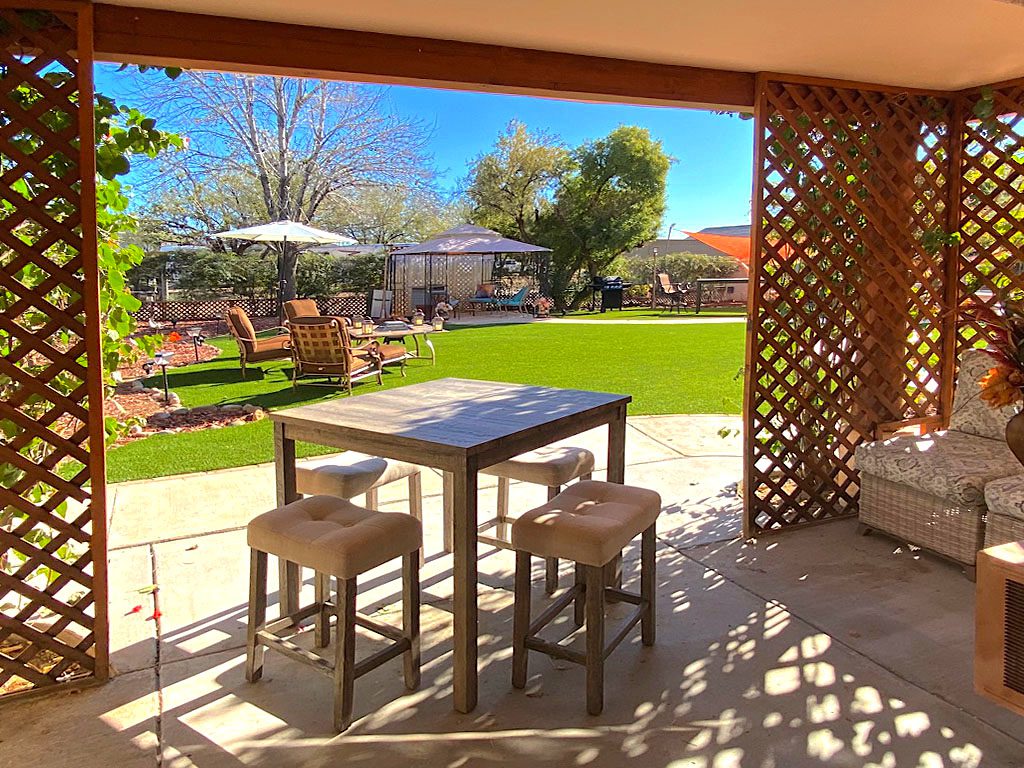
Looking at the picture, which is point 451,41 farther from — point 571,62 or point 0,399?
point 0,399

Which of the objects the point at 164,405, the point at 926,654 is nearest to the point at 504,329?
the point at 164,405

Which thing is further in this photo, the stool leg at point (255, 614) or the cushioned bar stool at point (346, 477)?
the cushioned bar stool at point (346, 477)

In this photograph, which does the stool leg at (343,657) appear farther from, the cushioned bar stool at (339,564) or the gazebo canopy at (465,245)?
the gazebo canopy at (465,245)

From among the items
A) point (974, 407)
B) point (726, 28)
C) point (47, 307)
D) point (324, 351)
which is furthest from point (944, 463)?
point (324, 351)

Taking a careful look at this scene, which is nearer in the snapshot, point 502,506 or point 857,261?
point 502,506

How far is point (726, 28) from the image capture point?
285 centimetres

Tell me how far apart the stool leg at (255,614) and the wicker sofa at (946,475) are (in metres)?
2.84

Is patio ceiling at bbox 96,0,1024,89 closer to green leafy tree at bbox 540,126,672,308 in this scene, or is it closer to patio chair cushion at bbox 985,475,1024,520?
patio chair cushion at bbox 985,475,1024,520

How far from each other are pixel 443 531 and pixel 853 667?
190 cm

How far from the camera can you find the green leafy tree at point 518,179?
23.0 m

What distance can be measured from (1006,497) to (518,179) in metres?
21.6

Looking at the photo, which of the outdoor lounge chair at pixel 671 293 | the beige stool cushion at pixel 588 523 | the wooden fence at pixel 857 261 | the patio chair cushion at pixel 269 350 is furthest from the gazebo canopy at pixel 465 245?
the beige stool cushion at pixel 588 523

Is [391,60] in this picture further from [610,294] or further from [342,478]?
[610,294]

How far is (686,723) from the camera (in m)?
2.19
